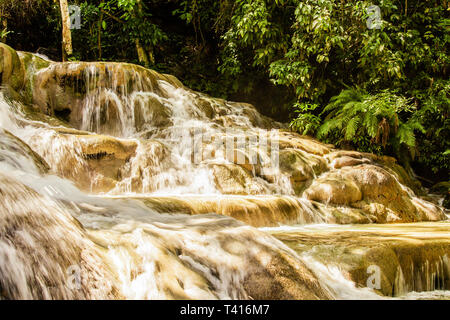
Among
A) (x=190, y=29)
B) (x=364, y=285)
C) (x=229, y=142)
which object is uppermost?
(x=190, y=29)

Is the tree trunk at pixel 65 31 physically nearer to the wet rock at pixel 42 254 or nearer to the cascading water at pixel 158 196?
the cascading water at pixel 158 196

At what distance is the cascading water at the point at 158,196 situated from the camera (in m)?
1.87

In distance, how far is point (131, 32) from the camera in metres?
10.7

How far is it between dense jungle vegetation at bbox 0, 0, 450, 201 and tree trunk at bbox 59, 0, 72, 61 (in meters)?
0.31

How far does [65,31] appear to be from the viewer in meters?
8.77

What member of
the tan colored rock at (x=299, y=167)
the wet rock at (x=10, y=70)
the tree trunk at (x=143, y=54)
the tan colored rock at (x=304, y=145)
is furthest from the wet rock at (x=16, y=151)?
the tree trunk at (x=143, y=54)

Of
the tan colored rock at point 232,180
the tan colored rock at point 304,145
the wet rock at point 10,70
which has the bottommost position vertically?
the tan colored rock at point 232,180

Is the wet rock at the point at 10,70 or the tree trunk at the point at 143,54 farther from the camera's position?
the tree trunk at the point at 143,54

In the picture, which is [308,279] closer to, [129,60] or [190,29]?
[129,60]

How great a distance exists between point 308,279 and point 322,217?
299cm

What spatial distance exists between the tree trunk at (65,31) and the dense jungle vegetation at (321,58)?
315 mm

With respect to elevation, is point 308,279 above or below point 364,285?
above

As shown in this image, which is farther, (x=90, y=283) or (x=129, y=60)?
(x=129, y=60)
